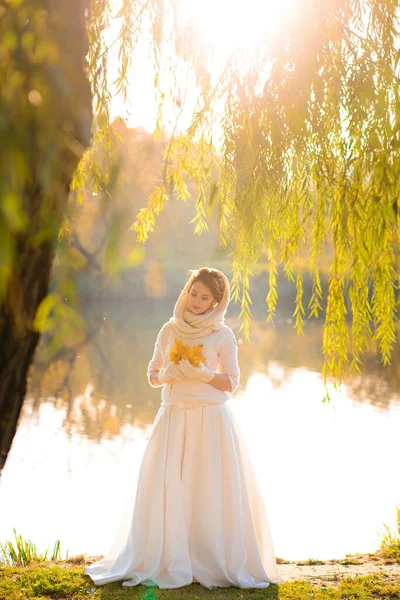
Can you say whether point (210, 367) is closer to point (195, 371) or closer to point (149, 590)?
point (195, 371)

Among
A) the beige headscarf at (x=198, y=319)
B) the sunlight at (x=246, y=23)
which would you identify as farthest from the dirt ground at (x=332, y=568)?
the sunlight at (x=246, y=23)

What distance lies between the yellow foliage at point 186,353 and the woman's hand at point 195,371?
20mm

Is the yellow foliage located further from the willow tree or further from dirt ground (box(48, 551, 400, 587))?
dirt ground (box(48, 551, 400, 587))

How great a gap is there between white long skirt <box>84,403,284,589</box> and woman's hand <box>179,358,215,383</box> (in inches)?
9.8

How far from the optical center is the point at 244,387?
49.6ft

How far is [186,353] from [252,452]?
6.64m

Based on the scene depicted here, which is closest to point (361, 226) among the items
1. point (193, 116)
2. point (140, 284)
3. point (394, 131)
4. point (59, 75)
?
point (394, 131)

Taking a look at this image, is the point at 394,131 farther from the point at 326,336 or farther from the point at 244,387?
the point at 244,387

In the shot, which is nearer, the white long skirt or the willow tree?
the willow tree

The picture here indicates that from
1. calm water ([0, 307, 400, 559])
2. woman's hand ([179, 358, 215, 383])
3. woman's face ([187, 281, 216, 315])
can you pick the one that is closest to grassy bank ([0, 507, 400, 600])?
calm water ([0, 307, 400, 559])

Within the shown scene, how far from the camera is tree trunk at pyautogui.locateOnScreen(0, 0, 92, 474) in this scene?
4.80 ft

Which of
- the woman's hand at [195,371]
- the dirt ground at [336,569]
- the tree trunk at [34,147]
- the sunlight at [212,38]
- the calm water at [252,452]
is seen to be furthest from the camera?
the calm water at [252,452]

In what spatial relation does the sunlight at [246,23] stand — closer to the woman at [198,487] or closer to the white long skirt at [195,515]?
the woman at [198,487]

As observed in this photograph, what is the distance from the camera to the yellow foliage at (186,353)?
155 inches
